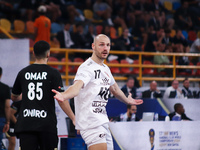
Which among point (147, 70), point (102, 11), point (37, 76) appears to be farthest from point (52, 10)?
point (37, 76)

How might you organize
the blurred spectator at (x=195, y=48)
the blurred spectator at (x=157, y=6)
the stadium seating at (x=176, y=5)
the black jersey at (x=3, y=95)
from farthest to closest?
the stadium seating at (x=176, y=5), the blurred spectator at (x=157, y=6), the blurred spectator at (x=195, y=48), the black jersey at (x=3, y=95)

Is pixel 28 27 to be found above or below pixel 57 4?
below

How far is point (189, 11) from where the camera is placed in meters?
19.3

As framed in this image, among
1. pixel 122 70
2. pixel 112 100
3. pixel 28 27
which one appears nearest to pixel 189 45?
pixel 122 70

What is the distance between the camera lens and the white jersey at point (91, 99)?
5.04 metres

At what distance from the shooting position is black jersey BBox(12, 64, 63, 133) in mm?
4863

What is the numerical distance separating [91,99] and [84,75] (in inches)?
13.1

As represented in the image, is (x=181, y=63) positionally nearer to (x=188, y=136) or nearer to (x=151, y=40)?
(x=151, y=40)

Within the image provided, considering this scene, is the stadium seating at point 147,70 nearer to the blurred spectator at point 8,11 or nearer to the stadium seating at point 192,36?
the stadium seating at point 192,36

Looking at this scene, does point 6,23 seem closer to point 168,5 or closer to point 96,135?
point 168,5

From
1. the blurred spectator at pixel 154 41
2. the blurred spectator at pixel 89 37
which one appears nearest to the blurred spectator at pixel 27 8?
the blurred spectator at pixel 89 37

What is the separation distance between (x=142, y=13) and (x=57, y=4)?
3.81 m

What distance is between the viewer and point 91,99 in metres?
5.06

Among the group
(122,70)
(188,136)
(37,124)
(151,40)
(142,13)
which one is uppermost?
(142,13)
